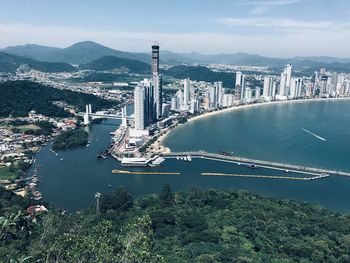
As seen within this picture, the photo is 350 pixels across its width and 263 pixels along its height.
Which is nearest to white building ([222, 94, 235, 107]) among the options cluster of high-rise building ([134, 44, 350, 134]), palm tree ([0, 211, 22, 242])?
cluster of high-rise building ([134, 44, 350, 134])

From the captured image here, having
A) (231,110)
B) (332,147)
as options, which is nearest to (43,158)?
(332,147)

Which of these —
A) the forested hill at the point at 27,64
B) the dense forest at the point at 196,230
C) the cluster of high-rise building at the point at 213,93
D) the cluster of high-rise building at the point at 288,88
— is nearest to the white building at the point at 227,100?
the cluster of high-rise building at the point at 213,93

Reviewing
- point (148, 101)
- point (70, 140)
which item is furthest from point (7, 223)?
point (148, 101)

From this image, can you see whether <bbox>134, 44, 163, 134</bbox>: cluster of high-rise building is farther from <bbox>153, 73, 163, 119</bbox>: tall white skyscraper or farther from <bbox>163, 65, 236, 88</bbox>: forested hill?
<bbox>163, 65, 236, 88</bbox>: forested hill

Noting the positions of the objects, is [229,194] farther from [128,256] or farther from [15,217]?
[15,217]

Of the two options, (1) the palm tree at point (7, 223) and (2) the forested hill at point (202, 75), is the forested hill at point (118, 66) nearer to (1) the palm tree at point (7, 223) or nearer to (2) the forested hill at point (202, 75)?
(2) the forested hill at point (202, 75)

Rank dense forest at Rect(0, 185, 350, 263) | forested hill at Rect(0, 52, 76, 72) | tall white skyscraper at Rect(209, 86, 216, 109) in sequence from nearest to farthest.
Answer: dense forest at Rect(0, 185, 350, 263), tall white skyscraper at Rect(209, 86, 216, 109), forested hill at Rect(0, 52, 76, 72)
